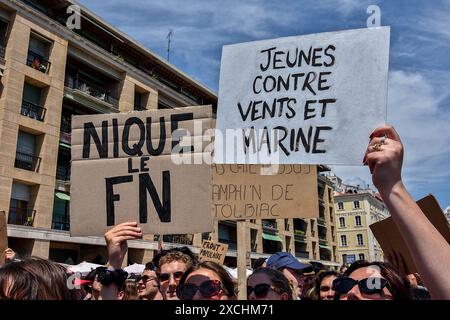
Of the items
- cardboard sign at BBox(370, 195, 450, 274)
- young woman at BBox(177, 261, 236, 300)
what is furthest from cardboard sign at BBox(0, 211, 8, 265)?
cardboard sign at BBox(370, 195, 450, 274)

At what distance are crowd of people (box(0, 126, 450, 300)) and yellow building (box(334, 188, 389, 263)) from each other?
240 feet

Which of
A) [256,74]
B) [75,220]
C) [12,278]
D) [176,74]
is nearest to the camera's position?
[12,278]

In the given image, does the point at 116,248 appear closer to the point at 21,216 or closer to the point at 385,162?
the point at 385,162

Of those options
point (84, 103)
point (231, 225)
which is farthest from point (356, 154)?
point (231, 225)

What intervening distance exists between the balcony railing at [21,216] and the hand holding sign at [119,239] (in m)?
18.7

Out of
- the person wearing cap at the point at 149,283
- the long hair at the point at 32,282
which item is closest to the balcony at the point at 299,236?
the person wearing cap at the point at 149,283

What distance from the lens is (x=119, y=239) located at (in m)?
2.56

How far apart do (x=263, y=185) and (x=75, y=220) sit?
175 cm

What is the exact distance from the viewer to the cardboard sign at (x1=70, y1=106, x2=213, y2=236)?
9.69ft

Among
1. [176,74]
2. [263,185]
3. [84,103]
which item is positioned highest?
[176,74]

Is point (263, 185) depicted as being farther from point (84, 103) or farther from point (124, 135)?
point (84, 103)

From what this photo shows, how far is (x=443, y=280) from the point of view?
1.17m

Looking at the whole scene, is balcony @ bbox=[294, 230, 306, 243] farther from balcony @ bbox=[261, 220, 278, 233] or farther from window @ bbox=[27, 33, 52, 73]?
window @ bbox=[27, 33, 52, 73]

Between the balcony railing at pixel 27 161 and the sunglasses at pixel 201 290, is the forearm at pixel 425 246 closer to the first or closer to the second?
the sunglasses at pixel 201 290
